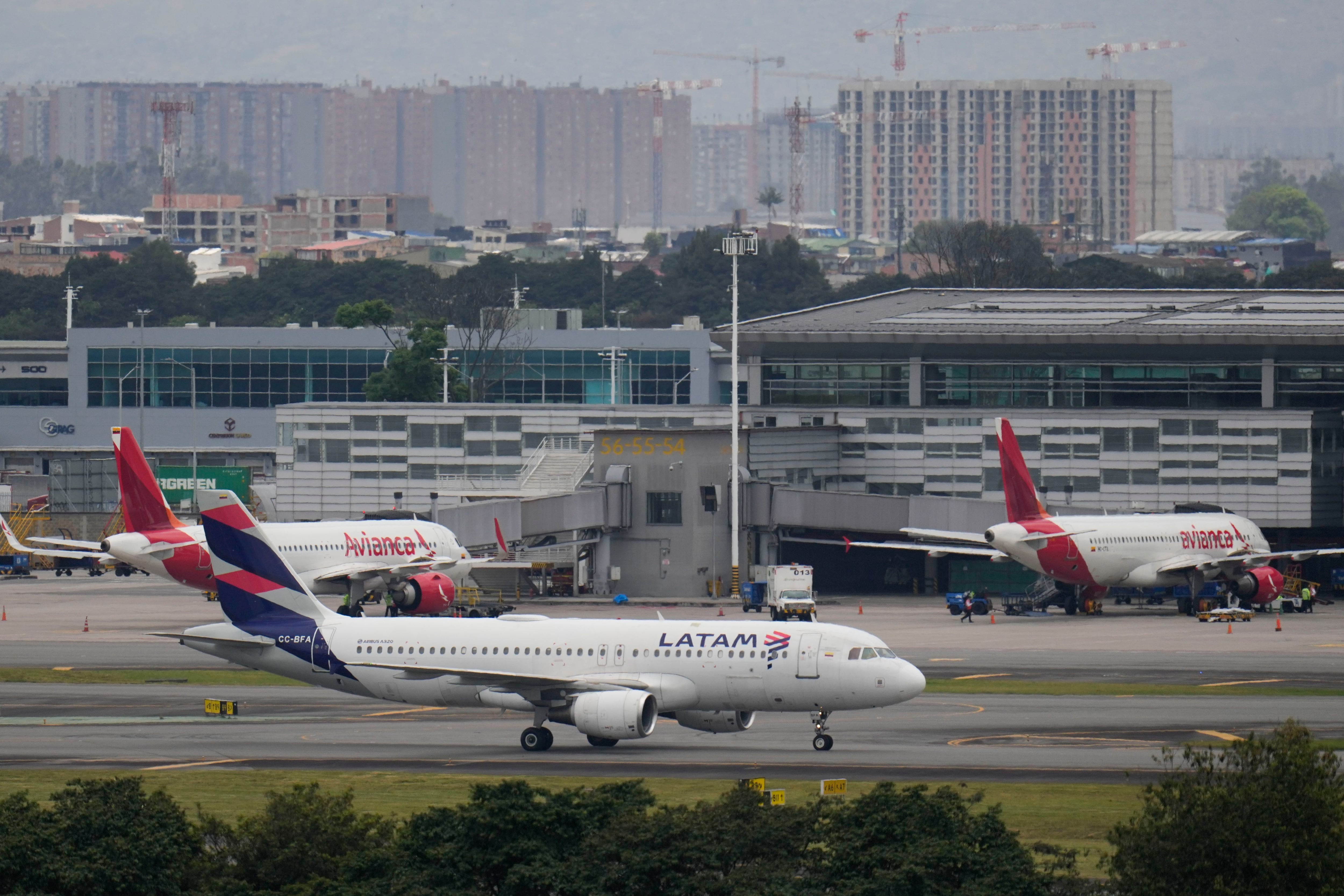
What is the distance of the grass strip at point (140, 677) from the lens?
7431cm

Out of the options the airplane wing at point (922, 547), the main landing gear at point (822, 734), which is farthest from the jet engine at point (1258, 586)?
the main landing gear at point (822, 734)

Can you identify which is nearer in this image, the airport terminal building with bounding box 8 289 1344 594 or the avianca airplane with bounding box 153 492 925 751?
the avianca airplane with bounding box 153 492 925 751

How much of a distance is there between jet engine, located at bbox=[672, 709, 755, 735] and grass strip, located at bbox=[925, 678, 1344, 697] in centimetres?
1346

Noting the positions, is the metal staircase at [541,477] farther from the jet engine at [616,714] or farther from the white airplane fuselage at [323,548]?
the jet engine at [616,714]

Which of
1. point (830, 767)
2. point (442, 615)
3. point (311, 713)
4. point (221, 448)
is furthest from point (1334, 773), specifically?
point (221, 448)

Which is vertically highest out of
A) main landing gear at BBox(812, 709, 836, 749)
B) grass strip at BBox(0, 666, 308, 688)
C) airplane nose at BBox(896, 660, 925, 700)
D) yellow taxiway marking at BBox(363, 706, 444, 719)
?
airplane nose at BBox(896, 660, 925, 700)

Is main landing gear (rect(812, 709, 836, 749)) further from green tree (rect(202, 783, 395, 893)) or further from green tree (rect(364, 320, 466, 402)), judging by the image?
green tree (rect(364, 320, 466, 402))

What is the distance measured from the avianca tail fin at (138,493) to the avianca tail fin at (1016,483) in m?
38.6

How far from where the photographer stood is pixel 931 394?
412 feet

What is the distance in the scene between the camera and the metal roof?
11725cm

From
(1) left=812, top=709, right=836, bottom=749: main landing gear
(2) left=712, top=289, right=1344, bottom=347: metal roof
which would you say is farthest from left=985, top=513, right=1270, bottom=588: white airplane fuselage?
(1) left=812, top=709, right=836, bottom=749: main landing gear

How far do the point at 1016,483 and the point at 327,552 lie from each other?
33.2m

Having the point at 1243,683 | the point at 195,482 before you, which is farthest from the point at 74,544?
the point at 1243,683

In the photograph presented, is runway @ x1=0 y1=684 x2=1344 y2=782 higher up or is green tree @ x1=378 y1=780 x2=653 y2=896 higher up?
green tree @ x1=378 y1=780 x2=653 y2=896
